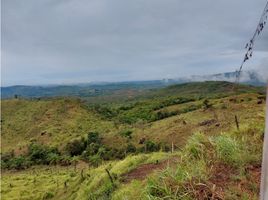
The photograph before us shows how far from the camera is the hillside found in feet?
18.3

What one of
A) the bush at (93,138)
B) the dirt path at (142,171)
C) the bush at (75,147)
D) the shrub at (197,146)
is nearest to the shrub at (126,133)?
the bush at (93,138)

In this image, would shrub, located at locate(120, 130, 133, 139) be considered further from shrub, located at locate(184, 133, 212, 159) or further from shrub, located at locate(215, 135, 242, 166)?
shrub, located at locate(215, 135, 242, 166)

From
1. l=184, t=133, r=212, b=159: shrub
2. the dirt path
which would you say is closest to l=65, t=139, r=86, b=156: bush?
the dirt path

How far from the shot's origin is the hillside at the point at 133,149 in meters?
5.59

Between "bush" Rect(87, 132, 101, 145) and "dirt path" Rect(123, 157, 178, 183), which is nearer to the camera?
"dirt path" Rect(123, 157, 178, 183)

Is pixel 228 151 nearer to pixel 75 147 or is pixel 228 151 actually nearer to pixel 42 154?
pixel 75 147

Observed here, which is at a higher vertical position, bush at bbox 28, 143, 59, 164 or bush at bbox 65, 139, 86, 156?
bush at bbox 65, 139, 86, 156

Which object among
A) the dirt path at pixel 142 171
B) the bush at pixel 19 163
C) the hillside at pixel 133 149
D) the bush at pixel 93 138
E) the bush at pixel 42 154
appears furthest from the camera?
the bush at pixel 42 154

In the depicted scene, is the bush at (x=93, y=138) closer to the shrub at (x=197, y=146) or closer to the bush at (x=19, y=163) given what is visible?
the bush at (x=19, y=163)

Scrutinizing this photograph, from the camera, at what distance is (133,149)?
41.9m

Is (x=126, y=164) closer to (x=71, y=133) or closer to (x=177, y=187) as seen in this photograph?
(x=177, y=187)

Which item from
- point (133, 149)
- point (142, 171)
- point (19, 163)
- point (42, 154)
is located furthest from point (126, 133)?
point (142, 171)

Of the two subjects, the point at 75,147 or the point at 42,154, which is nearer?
the point at 75,147

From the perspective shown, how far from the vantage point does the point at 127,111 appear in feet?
289
